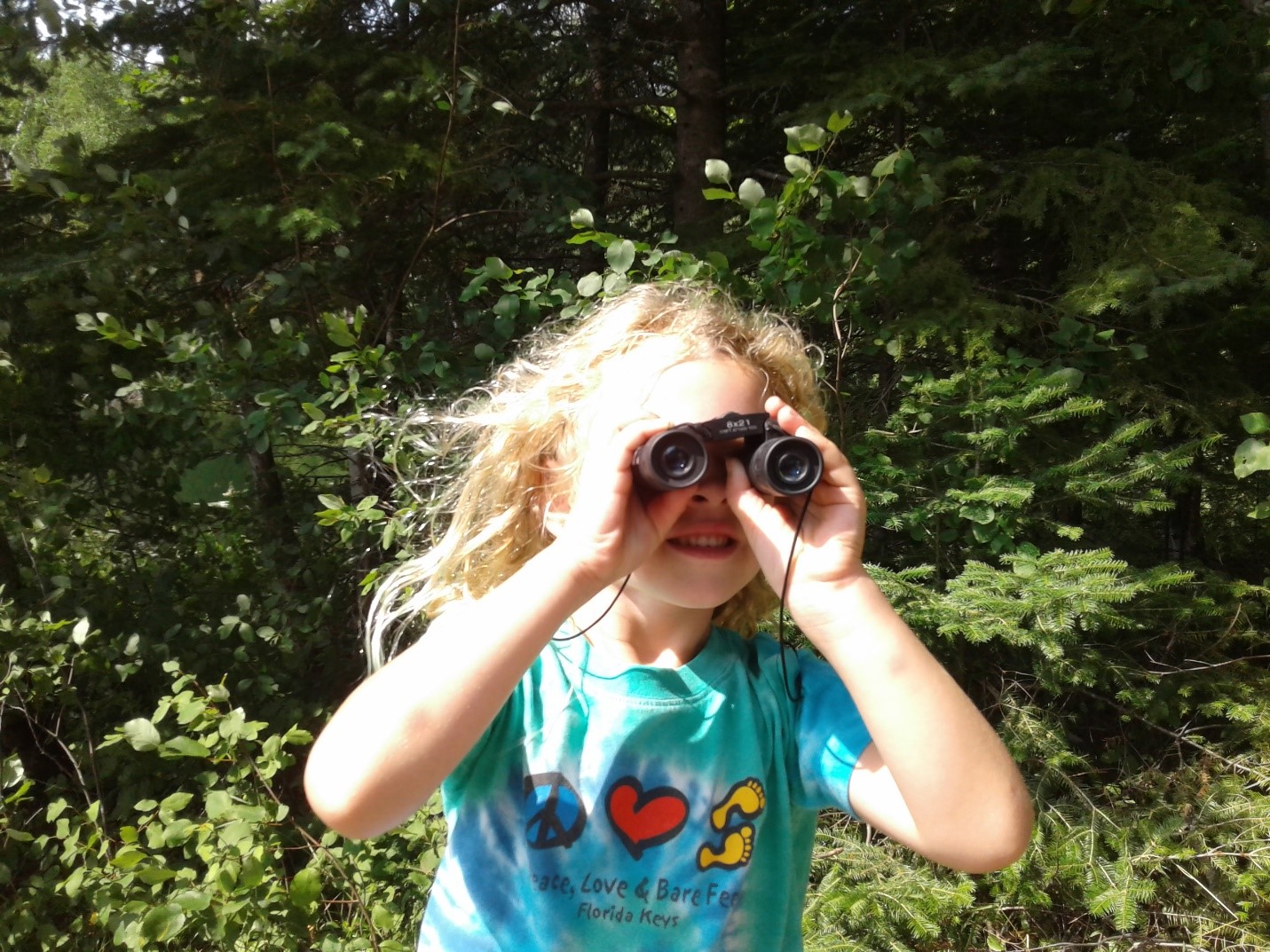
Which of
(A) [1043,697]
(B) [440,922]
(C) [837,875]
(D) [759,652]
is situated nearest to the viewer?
(B) [440,922]

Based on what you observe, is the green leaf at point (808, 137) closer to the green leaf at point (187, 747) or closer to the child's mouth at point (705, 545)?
the child's mouth at point (705, 545)

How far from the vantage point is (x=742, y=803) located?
53.1 inches

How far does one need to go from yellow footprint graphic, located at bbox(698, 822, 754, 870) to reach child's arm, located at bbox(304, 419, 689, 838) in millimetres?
383

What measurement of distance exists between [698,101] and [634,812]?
3.55 meters

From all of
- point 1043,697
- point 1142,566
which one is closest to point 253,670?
point 1043,697

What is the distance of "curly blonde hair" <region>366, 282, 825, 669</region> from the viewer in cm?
157

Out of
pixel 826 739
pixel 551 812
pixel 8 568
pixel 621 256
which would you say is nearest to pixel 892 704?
pixel 826 739

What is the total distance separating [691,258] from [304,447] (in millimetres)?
2130

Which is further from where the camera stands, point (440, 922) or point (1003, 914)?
point (1003, 914)

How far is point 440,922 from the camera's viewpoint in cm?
133

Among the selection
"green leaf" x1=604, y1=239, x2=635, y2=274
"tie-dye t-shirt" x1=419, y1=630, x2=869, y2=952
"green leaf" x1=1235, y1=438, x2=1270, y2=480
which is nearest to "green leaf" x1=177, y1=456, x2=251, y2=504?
"green leaf" x1=604, y1=239, x2=635, y2=274

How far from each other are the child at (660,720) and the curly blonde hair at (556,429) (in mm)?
16

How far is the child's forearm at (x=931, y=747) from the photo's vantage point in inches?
44.9

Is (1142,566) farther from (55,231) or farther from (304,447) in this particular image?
(55,231)
